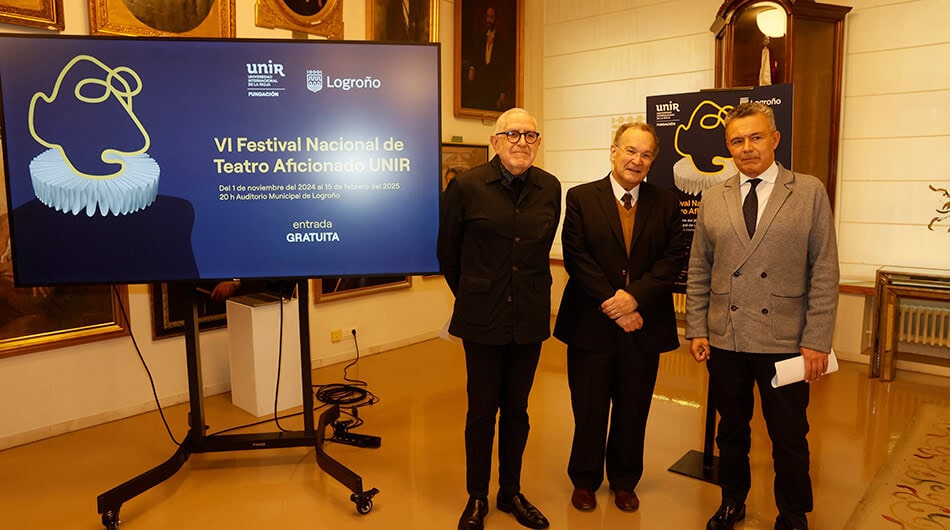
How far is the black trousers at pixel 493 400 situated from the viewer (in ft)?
8.55

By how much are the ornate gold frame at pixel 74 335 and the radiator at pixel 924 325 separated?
5441 millimetres

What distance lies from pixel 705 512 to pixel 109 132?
315cm

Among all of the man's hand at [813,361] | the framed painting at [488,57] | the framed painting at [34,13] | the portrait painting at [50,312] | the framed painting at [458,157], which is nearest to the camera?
the man's hand at [813,361]

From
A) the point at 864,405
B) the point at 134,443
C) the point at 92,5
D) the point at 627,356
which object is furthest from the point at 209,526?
the point at 864,405

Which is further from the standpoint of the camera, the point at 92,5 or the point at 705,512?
the point at 92,5

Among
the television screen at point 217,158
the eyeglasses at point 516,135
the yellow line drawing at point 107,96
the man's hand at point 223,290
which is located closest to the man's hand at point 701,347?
the eyeglasses at point 516,135

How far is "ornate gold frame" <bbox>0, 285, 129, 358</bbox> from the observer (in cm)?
363

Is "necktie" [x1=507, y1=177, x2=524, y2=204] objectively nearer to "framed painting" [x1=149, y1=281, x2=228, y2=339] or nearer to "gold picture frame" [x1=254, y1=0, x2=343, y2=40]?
"framed painting" [x1=149, y1=281, x2=228, y2=339]

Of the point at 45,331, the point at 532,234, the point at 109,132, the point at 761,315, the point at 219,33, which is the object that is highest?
the point at 219,33

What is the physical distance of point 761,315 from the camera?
2.42 m

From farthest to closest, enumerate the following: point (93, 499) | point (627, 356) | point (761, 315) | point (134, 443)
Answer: point (134, 443) → point (93, 499) → point (627, 356) → point (761, 315)

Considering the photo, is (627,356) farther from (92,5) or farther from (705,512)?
(92,5)

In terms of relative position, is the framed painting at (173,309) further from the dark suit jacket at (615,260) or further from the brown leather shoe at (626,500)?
the brown leather shoe at (626,500)

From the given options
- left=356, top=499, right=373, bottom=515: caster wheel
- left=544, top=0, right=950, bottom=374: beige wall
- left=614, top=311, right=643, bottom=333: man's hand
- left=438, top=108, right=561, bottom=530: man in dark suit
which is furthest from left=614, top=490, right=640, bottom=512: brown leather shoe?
left=544, top=0, right=950, bottom=374: beige wall
